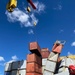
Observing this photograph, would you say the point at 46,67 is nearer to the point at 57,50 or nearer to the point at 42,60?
the point at 42,60

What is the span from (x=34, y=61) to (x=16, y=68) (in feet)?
12.9

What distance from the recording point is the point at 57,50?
19.2 metres

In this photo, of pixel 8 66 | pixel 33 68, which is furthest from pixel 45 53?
pixel 8 66

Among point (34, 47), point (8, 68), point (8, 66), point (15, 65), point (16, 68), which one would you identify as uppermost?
point (34, 47)

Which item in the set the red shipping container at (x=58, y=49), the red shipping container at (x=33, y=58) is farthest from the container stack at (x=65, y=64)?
the red shipping container at (x=33, y=58)

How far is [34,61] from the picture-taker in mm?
17031

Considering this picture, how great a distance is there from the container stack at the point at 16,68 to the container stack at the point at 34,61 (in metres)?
2.16

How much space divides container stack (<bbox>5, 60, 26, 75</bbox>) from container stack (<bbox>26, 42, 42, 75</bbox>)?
2.16 metres

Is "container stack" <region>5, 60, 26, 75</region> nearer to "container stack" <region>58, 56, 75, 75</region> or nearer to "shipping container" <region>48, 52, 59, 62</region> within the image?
"shipping container" <region>48, 52, 59, 62</region>

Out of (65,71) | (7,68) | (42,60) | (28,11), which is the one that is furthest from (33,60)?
(28,11)

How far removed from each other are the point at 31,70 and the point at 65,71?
346cm

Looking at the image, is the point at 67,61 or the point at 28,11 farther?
the point at 28,11

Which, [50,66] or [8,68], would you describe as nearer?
[50,66]

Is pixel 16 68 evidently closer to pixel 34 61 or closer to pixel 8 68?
pixel 8 68
